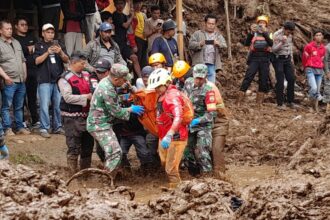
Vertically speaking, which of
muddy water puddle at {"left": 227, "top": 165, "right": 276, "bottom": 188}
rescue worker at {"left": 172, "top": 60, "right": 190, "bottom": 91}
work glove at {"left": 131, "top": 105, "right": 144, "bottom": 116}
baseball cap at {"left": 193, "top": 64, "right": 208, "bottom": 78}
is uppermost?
baseball cap at {"left": 193, "top": 64, "right": 208, "bottom": 78}

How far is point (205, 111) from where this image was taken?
10672mm

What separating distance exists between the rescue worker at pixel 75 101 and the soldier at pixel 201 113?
1521 mm

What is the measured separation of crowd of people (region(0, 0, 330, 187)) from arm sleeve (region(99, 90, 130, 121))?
1 centimetres

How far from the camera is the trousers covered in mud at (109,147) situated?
10.1 meters

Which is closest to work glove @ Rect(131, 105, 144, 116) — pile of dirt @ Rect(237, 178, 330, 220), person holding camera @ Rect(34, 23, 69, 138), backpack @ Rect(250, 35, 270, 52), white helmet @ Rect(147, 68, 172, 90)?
white helmet @ Rect(147, 68, 172, 90)

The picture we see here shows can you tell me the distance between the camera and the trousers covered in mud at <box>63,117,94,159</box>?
1065cm

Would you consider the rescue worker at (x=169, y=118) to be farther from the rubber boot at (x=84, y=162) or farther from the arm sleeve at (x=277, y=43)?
the arm sleeve at (x=277, y=43)

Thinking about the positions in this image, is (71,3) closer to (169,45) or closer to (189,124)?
(169,45)

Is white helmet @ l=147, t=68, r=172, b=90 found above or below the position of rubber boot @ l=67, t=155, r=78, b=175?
above

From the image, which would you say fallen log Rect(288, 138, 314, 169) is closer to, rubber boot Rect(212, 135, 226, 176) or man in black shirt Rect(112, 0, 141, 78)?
rubber boot Rect(212, 135, 226, 176)

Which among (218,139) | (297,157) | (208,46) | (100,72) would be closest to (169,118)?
(218,139)

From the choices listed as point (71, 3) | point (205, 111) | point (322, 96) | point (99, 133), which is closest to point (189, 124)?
point (205, 111)

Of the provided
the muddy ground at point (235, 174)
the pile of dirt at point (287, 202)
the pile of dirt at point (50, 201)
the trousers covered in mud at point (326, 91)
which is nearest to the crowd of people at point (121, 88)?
the muddy ground at point (235, 174)

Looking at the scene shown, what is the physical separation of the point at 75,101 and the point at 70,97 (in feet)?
0.31
